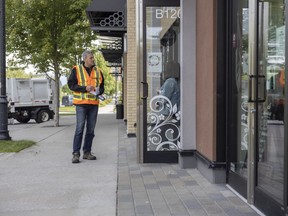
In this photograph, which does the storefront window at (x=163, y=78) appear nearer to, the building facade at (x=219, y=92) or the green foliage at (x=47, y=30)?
the building facade at (x=219, y=92)

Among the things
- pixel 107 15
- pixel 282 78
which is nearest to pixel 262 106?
pixel 282 78

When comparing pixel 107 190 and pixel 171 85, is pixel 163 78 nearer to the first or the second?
pixel 171 85

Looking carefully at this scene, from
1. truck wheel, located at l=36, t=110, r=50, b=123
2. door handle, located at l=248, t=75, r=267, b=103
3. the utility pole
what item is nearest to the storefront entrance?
door handle, located at l=248, t=75, r=267, b=103

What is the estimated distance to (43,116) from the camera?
2261 centimetres

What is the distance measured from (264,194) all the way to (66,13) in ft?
45.5

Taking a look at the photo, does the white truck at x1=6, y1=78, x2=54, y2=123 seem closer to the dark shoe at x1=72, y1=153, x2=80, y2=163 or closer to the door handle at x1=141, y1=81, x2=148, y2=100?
the dark shoe at x1=72, y1=153, x2=80, y2=163

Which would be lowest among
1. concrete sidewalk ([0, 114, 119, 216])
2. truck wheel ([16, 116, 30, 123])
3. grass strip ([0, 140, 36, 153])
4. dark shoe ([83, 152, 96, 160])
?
truck wheel ([16, 116, 30, 123])

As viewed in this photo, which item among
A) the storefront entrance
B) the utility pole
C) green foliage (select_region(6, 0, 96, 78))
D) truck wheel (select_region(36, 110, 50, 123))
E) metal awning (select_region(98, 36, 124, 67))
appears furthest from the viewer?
truck wheel (select_region(36, 110, 50, 123))

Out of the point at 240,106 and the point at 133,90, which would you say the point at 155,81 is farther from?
the point at 133,90

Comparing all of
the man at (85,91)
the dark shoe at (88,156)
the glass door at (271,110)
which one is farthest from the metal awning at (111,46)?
the glass door at (271,110)

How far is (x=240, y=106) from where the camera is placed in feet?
16.3

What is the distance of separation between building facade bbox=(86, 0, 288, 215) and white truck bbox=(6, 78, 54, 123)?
16.3 metres

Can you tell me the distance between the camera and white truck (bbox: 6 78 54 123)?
22344mm

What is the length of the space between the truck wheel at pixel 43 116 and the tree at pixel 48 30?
578cm
